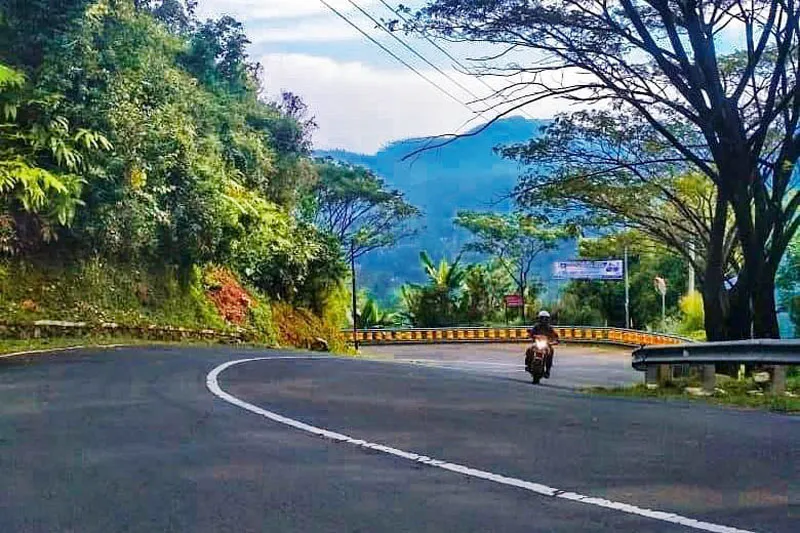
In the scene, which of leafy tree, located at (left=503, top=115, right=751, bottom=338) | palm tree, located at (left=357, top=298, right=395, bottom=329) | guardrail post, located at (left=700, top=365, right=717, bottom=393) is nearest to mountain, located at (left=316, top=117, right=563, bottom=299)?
palm tree, located at (left=357, top=298, right=395, bottom=329)

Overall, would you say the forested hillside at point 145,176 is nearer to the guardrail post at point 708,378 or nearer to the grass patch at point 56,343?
the grass patch at point 56,343

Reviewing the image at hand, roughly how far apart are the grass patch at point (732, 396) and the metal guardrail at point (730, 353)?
0.49m

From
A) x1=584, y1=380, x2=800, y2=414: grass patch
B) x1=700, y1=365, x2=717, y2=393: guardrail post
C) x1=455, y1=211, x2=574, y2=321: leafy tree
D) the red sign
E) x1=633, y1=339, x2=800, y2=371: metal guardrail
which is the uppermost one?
x1=455, y1=211, x2=574, y2=321: leafy tree

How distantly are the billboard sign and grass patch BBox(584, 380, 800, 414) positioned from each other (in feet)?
135

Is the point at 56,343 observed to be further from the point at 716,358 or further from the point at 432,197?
the point at 432,197

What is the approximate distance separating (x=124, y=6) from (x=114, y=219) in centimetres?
598

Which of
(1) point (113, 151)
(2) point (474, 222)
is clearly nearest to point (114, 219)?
(1) point (113, 151)

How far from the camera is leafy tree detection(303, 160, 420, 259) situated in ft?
191

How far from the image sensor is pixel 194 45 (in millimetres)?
37594

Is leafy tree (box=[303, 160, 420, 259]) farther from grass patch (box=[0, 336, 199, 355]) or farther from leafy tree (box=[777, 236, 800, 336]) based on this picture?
grass patch (box=[0, 336, 199, 355])

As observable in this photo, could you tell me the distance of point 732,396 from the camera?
14117mm

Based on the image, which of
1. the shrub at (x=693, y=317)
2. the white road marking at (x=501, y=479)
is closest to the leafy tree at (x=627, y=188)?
the white road marking at (x=501, y=479)

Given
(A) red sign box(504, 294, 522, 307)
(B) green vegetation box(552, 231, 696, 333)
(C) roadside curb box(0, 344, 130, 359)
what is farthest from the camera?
(A) red sign box(504, 294, 522, 307)

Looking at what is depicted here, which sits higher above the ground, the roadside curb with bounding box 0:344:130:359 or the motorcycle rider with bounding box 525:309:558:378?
the motorcycle rider with bounding box 525:309:558:378
